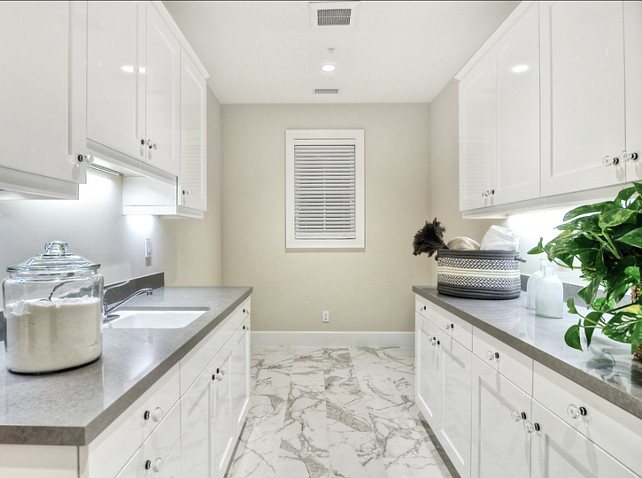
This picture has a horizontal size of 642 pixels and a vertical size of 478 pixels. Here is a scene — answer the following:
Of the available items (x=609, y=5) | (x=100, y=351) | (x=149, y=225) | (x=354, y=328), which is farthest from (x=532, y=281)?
(x=354, y=328)

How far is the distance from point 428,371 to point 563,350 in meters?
1.16

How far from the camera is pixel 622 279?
0.85 metres

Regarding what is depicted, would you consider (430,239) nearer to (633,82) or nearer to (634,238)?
(633,82)

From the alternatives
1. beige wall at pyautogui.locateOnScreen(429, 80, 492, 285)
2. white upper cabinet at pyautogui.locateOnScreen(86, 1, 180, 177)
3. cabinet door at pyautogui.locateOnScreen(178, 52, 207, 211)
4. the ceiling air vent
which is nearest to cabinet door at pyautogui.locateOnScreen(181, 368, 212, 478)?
white upper cabinet at pyautogui.locateOnScreen(86, 1, 180, 177)

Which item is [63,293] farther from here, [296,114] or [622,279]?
[296,114]

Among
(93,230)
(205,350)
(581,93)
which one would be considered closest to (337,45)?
(581,93)

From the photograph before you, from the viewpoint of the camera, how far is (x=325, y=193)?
12.5ft

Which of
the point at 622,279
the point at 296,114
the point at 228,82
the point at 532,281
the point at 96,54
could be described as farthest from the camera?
the point at 296,114

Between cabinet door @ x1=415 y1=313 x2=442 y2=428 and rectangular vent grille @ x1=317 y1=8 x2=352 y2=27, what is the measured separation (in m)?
1.97

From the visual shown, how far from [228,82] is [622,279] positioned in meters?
3.26

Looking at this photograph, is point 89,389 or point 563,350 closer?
point 89,389

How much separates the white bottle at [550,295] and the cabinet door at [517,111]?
375 millimetres

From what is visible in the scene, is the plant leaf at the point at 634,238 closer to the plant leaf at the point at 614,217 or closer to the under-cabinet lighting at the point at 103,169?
the plant leaf at the point at 614,217

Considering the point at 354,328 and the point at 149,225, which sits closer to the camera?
the point at 149,225
